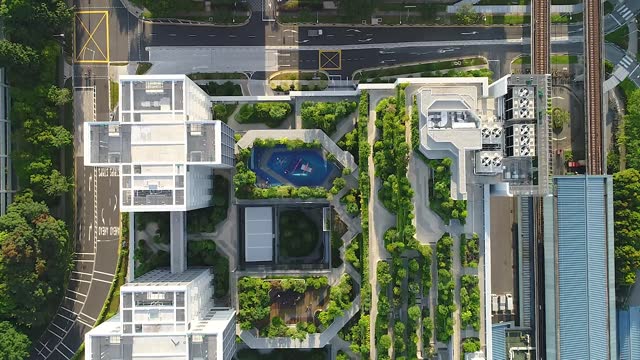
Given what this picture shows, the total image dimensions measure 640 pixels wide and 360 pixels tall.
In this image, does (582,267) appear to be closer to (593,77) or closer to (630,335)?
(630,335)

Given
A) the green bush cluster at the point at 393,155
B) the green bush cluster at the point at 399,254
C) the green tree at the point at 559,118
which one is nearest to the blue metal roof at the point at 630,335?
the green tree at the point at 559,118

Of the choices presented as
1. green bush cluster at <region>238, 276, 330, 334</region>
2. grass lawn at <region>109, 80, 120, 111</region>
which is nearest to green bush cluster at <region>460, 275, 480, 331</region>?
green bush cluster at <region>238, 276, 330, 334</region>

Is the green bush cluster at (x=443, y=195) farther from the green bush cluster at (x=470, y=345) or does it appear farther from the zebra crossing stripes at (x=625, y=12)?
the zebra crossing stripes at (x=625, y=12)

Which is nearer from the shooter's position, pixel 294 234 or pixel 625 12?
pixel 294 234

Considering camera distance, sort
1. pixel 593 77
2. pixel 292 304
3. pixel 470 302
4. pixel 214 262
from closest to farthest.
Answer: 1. pixel 470 302
2. pixel 214 262
3. pixel 292 304
4. pixel 593 77

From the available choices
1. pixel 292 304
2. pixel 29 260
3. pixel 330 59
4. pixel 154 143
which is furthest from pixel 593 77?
pixel 29 260
